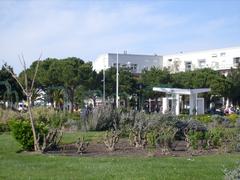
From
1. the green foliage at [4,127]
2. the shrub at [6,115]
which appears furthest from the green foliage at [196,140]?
the shrub at [6,115]

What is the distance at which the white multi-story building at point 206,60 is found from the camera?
95.8 m

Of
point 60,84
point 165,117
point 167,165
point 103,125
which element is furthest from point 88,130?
point 60,84

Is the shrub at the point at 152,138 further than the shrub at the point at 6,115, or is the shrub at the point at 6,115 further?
the shrub at the point at 6,115

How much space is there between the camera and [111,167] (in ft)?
37.8

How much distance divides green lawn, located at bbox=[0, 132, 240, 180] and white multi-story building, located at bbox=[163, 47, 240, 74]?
80.1 m

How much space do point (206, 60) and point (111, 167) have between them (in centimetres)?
9363

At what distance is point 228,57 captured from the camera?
9750cm

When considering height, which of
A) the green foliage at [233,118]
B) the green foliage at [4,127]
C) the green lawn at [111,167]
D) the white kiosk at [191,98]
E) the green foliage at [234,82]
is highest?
the green foliage at [234,82]

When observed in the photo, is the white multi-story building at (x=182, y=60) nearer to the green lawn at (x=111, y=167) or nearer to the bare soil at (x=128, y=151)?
the bare soil at (x=128, y=151)

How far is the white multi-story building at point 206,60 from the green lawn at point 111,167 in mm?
80085

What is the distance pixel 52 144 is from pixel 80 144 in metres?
1.22

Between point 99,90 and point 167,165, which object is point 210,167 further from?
point 99,90

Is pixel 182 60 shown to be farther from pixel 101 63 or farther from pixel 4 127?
pixel 4 127

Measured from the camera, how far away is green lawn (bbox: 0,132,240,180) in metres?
10.4
